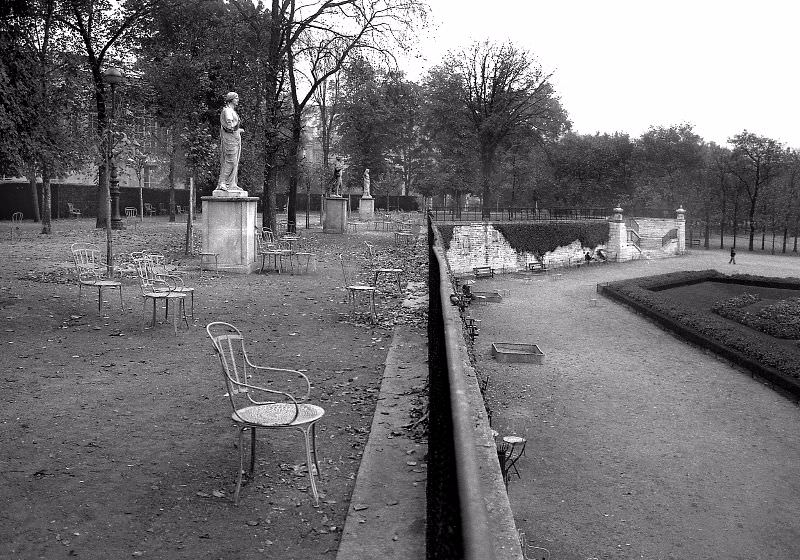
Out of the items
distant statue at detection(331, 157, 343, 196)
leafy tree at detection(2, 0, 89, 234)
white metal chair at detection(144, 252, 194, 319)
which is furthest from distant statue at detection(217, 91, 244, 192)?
distant statue at detection(331, 157, 343, 196)

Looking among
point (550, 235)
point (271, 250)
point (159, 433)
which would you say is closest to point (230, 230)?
point (271, 250)

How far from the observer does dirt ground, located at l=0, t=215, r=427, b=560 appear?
13.7 feet

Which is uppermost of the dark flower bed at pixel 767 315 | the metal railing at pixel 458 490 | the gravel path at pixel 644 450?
the metal railing at pixel 458 490

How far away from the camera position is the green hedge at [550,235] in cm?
3706

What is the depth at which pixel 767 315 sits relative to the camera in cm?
2272

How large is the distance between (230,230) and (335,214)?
1856cm

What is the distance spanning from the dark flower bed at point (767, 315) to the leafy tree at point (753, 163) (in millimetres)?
29362

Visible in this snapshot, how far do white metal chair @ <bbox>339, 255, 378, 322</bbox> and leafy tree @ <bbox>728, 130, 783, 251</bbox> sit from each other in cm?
4202

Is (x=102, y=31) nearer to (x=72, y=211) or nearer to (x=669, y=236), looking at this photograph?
(x=72, y=211)

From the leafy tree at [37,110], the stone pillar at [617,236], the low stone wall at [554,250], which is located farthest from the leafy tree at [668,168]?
the leafy tree at [37,110]

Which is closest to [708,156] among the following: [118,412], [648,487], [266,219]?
[266,219]

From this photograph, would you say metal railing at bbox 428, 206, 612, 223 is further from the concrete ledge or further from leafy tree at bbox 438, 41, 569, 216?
the concrete ledge

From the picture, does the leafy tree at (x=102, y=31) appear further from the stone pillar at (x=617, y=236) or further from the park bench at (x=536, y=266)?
the stone pillar at (x=617, y=236)

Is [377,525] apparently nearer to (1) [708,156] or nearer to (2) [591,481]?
(2) [591,481]
